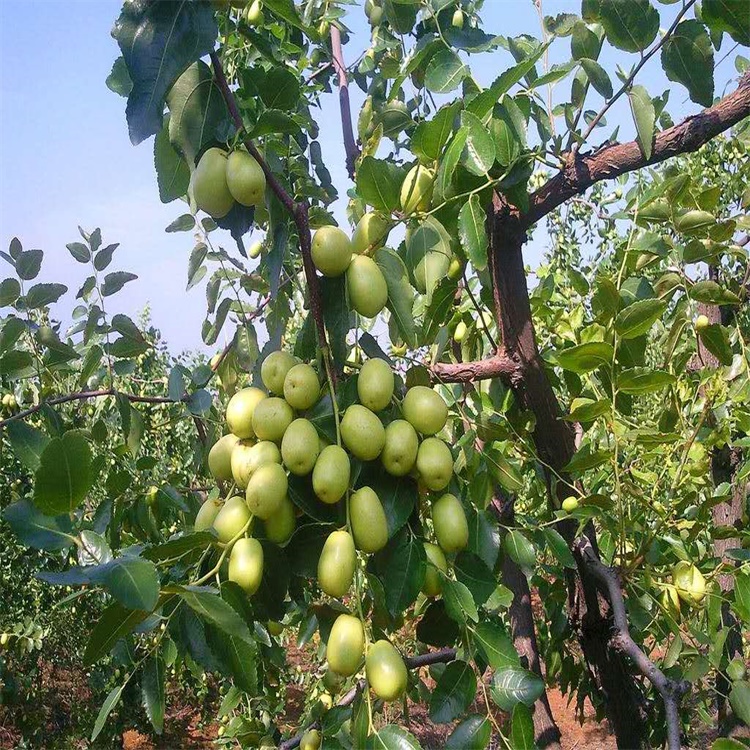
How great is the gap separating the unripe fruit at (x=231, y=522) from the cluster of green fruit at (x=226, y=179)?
362 mm

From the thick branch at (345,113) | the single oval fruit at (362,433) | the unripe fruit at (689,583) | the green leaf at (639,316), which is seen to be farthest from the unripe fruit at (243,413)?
the thick branch at (345,113)

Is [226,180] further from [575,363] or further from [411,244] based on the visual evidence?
[575,363]

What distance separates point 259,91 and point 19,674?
14.4ft

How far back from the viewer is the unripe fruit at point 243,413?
0.96 meters

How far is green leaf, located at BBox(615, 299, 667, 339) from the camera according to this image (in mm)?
1135

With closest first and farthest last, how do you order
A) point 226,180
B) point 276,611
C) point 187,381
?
point 226,180 → point 276,611 → point 187,381

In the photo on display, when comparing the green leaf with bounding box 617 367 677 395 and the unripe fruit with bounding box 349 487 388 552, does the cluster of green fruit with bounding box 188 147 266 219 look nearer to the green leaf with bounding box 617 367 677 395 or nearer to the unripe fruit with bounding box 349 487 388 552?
the unripe fruit with bounding box 349 487 388 552

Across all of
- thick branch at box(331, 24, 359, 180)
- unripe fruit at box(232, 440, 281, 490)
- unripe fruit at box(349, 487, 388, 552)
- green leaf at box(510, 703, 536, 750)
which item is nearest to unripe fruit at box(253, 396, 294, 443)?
unripe fruit at box(232, 440, 281, 490)

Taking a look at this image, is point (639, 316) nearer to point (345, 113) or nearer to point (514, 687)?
point (514, 687)

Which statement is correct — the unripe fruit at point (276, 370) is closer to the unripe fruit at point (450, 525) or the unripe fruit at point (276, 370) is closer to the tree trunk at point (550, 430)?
the unripe fruit at point (450, 525)

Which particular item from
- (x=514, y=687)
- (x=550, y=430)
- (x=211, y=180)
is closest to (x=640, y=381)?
(x=550, y=430)

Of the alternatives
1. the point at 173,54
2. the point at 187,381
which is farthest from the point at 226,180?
the point at 187,381

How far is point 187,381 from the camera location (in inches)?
65.6

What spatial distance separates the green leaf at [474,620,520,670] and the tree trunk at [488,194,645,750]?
16.3 inches
